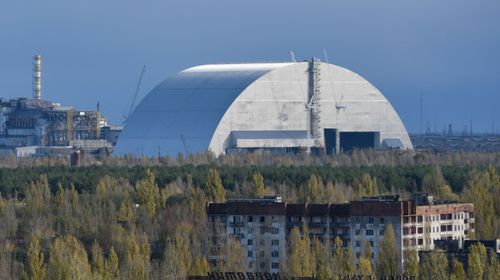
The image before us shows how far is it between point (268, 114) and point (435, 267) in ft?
155

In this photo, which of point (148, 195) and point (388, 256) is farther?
point (148, 195)

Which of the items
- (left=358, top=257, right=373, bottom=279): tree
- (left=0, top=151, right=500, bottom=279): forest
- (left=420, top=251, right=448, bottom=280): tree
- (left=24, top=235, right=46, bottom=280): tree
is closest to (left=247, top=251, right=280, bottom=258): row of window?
(left=0, top=151, right=500, bottom=279): forest

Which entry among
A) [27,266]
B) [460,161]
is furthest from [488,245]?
[460,161]

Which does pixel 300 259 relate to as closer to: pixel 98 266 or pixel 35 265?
pixel 98 266

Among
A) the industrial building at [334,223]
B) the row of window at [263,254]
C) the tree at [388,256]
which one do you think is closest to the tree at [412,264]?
the tree at [388,256]

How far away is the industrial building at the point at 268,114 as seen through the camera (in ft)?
296

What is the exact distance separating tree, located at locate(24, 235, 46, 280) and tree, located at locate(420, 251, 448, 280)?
7.84 metres

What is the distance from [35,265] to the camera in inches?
1870

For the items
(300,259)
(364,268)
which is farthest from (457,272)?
(300,259)

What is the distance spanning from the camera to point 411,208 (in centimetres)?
5453

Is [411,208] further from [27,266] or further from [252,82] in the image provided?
[252,82]

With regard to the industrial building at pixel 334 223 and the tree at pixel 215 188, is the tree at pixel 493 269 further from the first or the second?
the tree at pixel 215 188

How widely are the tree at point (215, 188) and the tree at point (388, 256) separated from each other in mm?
13813

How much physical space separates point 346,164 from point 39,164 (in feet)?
42.1
